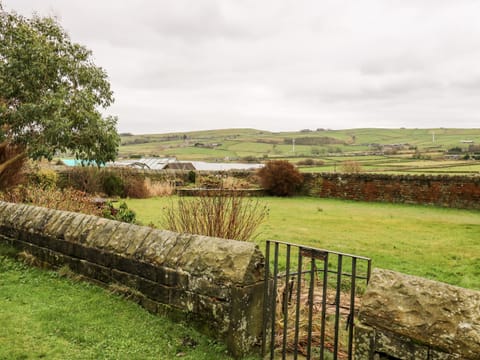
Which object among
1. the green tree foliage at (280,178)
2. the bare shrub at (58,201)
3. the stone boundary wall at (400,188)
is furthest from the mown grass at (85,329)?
the green tree foliage at (280,178)

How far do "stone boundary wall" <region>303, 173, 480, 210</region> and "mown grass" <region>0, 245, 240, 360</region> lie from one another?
583 inches

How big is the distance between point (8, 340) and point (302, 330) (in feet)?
9.22

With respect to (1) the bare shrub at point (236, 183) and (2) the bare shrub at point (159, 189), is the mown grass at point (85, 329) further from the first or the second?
(1) the bare shrub at point (236, 183)

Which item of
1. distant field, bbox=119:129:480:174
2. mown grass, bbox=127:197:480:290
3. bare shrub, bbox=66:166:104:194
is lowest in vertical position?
mown grass, bbox=127:197:480:290

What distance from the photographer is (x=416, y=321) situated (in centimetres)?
244

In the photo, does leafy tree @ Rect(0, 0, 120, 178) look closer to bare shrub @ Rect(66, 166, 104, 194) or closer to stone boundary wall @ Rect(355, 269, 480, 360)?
bare shrub @ Rect(66, 166, 104, 194)

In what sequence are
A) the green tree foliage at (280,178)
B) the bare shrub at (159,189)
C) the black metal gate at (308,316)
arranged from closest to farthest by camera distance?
the black metal gate at (308,316)
the bare shrub at (159,189)
the green tree foliage at (280,178)

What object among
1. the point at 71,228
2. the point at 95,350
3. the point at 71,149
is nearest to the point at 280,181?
the point at 71,149

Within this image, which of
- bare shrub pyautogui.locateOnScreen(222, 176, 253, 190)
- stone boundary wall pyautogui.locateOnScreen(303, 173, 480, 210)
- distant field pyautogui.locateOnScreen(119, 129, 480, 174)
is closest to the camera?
stone boundary wall pyautogui.locateOnScreen(303, 173, 480, 210)

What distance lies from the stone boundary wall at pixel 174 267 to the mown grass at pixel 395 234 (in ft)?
11.7

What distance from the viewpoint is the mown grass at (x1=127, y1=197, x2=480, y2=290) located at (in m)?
6.56

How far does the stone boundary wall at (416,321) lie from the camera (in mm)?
2297

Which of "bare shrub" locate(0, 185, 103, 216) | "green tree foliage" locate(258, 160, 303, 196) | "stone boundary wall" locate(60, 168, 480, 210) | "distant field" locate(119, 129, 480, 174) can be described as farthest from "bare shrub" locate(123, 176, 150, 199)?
"distant field" locate(119, 129, 480, 174)

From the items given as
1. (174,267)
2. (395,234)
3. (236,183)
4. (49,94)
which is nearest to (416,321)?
(174,267)
